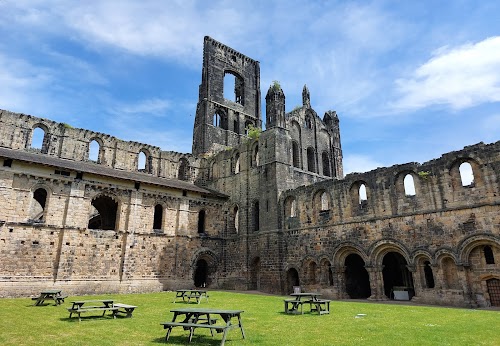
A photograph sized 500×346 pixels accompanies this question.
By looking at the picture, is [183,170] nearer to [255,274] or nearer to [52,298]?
[255,274]

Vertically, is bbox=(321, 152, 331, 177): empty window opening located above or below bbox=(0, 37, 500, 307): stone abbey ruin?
above

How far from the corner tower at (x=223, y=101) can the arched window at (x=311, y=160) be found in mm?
10624

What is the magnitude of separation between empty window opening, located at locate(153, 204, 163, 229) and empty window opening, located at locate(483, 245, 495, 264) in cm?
2121

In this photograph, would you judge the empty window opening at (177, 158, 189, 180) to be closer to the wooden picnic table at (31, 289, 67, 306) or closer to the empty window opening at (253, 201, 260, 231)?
the empty window opening at (253, 201, 260, 231)

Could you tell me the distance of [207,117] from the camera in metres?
39.3

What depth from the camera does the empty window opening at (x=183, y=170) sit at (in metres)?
34.3

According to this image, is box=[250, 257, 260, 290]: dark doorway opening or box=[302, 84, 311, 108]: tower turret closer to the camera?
box=[250, 257, 260, 290]: dark doorway opening

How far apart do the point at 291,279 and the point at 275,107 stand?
13.3 meters

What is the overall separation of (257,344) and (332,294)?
15.2 m

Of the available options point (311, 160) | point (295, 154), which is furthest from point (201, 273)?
point (311, 160)

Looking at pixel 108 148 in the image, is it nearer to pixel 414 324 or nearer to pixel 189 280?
pixel 189 280

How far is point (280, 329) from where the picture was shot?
33.2 ft

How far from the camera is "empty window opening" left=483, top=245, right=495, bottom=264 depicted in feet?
54.5

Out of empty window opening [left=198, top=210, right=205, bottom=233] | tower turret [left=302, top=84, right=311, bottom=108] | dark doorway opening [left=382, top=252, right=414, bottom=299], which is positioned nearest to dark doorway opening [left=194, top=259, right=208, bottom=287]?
empty window opening [left=198, top=210, right=205, bottom=233]
